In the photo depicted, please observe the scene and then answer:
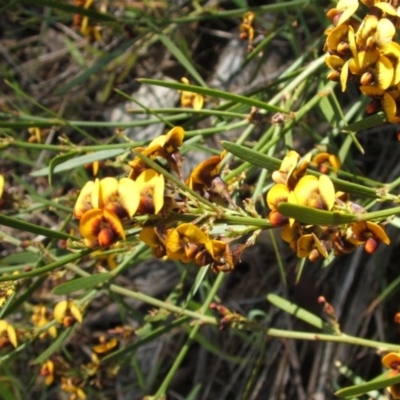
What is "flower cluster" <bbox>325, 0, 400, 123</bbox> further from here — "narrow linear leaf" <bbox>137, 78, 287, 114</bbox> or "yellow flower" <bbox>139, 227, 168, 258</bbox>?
"yellow flower" <bbox>139, 227, 168, 258</bbox>

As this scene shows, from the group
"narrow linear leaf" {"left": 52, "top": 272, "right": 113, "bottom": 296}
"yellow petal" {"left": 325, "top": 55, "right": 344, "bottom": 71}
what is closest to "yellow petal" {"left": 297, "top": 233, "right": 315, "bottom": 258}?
"yellow petal" {"left": 325, "top": 55, "right": 344, "bottom": 71}

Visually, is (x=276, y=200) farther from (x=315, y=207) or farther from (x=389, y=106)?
(x=389, y=106)

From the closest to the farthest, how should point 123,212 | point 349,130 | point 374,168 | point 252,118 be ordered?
1. point 123,212
2. point 349,130
3. point 252,118
4. point 374,168

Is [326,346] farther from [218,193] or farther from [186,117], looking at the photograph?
[218,193]

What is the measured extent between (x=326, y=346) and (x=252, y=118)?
0.87m

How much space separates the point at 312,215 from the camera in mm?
945

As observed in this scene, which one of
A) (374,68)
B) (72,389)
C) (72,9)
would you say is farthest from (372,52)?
(72,389)

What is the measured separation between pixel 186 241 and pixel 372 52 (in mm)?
435

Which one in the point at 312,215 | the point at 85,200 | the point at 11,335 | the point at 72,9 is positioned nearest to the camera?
the point at 312,215

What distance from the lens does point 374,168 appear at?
2285 mm

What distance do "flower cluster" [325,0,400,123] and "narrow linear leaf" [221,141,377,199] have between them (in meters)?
0.14

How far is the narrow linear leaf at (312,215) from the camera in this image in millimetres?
920

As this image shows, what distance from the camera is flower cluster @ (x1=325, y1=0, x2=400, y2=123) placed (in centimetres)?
110

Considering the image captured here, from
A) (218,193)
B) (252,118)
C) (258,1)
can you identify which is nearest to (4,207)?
(252,118)
